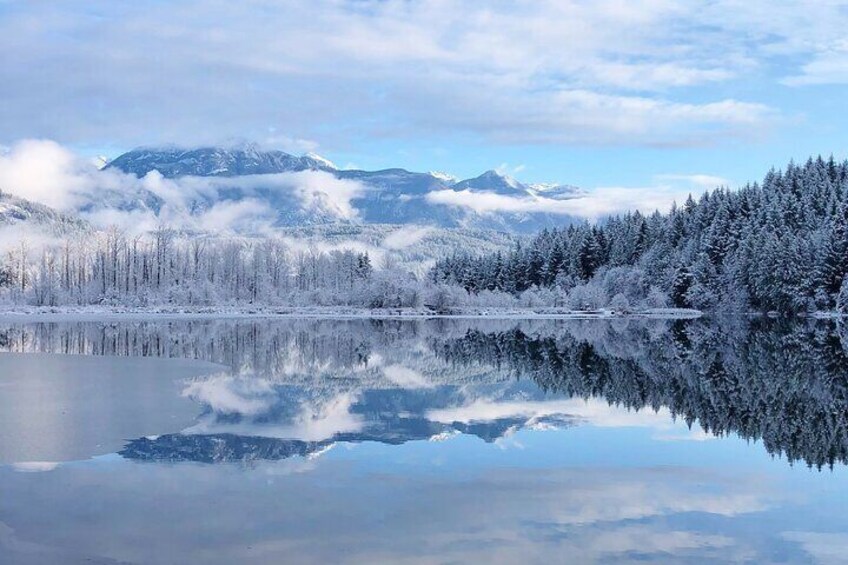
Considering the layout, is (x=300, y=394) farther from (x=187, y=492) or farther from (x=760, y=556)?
(x=760, y=556)

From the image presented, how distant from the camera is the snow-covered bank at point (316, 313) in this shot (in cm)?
8881

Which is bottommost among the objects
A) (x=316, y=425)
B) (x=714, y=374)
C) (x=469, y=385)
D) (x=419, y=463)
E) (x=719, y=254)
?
(x=469, y=385)

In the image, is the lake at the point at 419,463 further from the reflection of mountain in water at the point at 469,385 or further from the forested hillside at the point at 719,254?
the forested hillside at the point at 719,254

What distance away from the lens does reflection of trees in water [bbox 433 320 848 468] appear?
1991cm

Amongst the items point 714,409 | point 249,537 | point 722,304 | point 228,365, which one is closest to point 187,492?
point 249,537

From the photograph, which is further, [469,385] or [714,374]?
[714,374]

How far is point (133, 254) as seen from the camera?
5320 inches

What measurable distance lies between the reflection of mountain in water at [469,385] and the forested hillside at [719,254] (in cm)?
2881

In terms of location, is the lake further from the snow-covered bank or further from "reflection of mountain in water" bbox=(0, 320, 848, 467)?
the snow-covered bank

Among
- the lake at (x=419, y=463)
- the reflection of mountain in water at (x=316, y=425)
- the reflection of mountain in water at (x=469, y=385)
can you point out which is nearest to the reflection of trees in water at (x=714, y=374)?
the reflection of mountain in water at (x=469, y=385)

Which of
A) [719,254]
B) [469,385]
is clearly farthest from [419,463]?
[719,254]

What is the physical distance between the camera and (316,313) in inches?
3688

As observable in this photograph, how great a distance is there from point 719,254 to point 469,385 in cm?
7565

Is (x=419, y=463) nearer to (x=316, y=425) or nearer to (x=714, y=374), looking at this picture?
(x=316, y=425)
